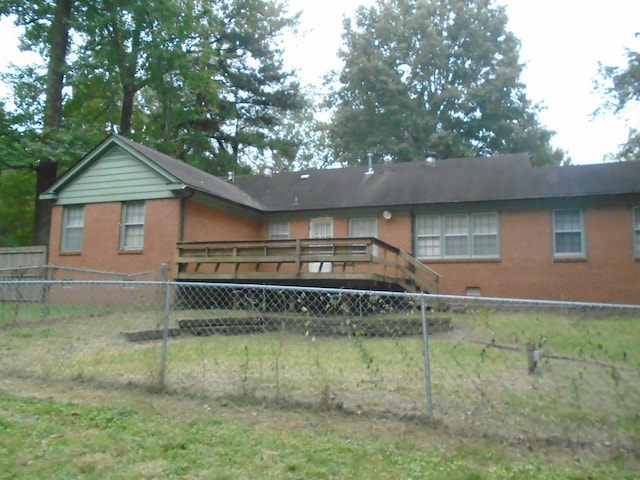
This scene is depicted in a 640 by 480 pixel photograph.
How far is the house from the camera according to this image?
13828 mm

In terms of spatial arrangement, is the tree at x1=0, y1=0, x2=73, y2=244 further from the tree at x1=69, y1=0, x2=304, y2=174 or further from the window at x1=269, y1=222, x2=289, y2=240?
the window at x1=269, y1=222, x2=289, y2=240

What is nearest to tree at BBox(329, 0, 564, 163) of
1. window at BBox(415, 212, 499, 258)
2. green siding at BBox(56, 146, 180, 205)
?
window at BBox(415, 212, 499, 258)

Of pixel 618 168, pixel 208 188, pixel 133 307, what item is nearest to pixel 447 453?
pixel 133 307

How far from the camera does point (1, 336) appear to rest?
8.27m

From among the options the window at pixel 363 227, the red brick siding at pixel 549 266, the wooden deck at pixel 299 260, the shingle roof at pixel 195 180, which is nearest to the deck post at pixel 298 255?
the wooden deck at pixel 299 260

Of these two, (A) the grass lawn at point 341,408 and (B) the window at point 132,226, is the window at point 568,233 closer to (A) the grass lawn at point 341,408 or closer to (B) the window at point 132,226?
(A) the grass lawn at point 341,408

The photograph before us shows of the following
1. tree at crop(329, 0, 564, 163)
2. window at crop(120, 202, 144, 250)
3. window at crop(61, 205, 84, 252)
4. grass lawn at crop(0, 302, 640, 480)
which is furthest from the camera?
tree at crop(329, 0, 564, 163)

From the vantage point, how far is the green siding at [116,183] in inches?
602

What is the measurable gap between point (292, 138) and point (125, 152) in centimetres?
2391

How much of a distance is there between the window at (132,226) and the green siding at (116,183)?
0.31 m

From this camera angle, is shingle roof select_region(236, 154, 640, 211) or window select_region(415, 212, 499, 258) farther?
window select_region(415, 212, 499, 258)

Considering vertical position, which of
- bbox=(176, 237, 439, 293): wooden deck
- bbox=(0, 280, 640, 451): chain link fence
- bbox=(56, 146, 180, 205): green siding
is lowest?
bbox=(0, 280, 640, 451): chain link fence

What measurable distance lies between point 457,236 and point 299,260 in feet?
20.0

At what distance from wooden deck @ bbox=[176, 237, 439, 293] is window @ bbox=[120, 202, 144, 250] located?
7.86 ft
